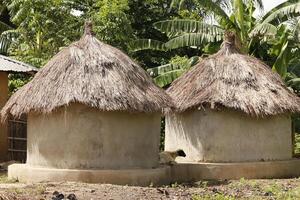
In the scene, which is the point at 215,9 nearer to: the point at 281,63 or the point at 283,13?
the point at 283,13

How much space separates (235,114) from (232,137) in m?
0.56

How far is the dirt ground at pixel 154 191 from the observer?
32.5 feet

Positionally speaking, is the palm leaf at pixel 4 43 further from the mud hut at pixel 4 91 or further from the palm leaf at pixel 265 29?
the palm leaf at pixel 265 29

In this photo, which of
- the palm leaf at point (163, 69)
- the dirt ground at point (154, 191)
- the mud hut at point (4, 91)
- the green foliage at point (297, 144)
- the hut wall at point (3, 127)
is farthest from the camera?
the green foliage at point (297, 144)

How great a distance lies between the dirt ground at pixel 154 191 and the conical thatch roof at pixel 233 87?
6.66 feet

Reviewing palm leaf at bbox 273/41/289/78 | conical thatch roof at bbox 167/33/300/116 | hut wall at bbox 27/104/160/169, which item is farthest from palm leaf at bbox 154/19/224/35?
hut wall at bbox 27/104/160/169

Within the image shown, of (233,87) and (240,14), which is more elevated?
(240,14)

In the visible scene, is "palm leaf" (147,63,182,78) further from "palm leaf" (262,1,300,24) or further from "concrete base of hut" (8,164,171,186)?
"concrete base of hut" (8,164,171,186)

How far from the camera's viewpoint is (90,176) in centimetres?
1165

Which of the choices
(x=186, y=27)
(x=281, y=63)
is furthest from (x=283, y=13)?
(x=186, y=27)

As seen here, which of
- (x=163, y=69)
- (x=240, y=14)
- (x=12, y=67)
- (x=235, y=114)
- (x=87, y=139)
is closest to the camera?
(x=87, y=139)

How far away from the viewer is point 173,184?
1302 centimetres

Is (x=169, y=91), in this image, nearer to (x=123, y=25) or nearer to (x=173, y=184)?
(x=173, y=184)

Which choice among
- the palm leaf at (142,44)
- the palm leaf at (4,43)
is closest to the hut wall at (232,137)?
the palm leaf at (142,44)
